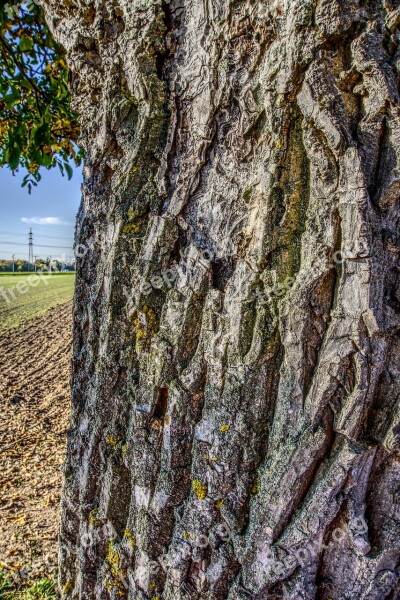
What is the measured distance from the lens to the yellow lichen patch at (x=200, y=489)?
4.30 ft

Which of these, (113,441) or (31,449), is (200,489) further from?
(31,449)

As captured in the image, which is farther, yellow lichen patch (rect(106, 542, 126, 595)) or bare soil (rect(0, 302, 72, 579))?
bare soil (rect(0, 302, 72, 579))

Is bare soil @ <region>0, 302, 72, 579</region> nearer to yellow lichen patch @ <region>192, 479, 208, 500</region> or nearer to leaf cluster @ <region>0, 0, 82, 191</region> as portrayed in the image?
yellow lichen patch @ <region>192, 479, 208, 500</region>

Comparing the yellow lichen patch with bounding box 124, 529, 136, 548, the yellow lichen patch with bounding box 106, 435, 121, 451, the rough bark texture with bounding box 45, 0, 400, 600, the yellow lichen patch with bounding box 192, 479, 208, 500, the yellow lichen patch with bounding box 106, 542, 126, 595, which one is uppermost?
the rough bark texture with bounding box 45, 0, 400, 600

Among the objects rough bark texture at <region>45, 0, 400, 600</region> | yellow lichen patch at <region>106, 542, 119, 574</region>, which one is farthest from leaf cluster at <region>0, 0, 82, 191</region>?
yellow lichen patch at <region>106, 542, 119, 574</region>

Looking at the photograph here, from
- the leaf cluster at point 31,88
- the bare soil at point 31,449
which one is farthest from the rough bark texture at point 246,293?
the leaf cluster at point 31,88

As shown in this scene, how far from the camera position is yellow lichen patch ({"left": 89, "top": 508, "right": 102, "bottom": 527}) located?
61.2 inches

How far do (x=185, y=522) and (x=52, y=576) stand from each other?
1.14m

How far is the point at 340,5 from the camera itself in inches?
43.0

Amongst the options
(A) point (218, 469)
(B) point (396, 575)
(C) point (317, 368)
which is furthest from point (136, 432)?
(B) point (396, 575)

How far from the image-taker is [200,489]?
4.32ft

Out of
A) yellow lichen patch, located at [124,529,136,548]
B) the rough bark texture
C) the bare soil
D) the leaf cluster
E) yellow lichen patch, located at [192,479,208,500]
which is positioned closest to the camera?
the rough bark texture

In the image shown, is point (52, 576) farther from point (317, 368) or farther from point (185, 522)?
point (317, 368)

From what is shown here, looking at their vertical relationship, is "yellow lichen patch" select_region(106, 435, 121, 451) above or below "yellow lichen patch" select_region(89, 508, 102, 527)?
above
